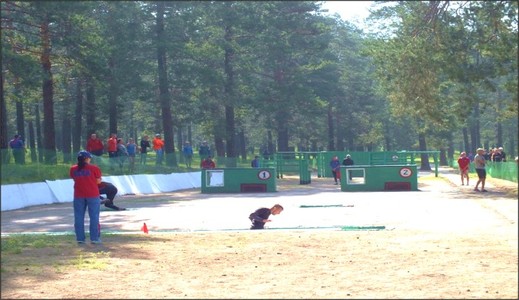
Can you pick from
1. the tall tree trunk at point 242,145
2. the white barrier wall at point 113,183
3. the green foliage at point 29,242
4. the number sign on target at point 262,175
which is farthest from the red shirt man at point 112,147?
the tall tree trunk at point 242,145

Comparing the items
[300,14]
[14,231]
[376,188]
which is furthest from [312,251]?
[300,14]

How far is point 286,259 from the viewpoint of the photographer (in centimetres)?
1382

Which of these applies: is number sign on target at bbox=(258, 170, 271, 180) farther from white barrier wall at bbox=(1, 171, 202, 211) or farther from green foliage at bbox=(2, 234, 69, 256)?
green foliage at bbox=(2, 234, 69, 256)

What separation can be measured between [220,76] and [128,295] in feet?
161

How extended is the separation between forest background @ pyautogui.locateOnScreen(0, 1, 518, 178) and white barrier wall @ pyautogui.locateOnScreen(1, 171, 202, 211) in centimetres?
150

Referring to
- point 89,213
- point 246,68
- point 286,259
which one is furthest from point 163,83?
point 286,259

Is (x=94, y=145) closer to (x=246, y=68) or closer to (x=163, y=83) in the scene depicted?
(x=163, y=83)

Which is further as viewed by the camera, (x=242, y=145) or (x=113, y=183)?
(x=242, y=145)

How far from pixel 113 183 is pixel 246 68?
30.9m

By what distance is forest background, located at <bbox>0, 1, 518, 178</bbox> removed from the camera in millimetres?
28000

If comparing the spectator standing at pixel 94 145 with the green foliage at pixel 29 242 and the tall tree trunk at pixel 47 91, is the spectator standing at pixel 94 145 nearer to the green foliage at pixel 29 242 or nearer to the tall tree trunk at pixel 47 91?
the tall tree trunk at pixel 47 91

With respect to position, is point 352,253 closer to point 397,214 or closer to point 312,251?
point 312,251

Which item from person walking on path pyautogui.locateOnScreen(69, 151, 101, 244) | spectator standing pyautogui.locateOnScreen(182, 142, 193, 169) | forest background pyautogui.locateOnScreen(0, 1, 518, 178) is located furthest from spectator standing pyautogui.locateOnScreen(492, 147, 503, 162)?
person walking on path pyautogui.locateOnScreen(69, 151, 101, 244)

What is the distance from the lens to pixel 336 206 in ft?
88.8
